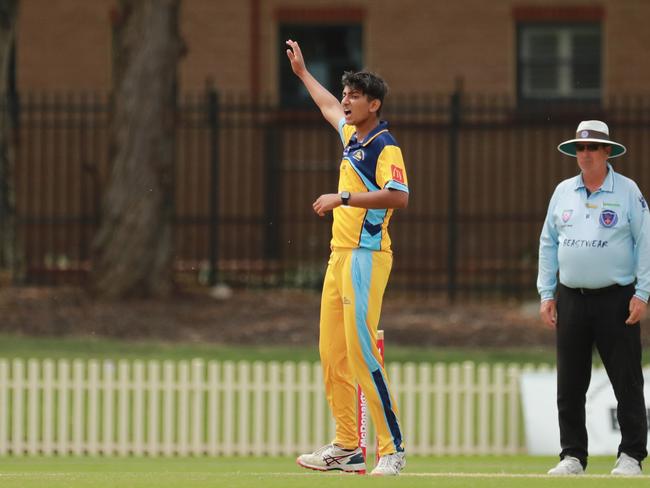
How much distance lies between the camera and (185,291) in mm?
19234

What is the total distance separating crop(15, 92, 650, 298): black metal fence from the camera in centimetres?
2169

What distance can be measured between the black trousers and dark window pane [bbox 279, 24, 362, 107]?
14.7 metres

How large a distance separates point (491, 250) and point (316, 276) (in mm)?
2955

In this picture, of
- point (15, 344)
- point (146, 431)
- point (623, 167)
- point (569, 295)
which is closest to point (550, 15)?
point (623, 167)

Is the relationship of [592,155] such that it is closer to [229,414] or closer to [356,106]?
[356,106]

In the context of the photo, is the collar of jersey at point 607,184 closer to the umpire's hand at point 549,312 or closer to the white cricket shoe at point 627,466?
the umpire's hand at point 549,312

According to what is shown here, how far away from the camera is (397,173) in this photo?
8070mm

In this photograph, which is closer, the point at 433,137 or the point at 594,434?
the point at 594,434

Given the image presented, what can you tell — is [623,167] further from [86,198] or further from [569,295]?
[569,295]

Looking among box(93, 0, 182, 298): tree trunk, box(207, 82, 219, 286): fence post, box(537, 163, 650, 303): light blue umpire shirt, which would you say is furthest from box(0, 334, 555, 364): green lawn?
box(537, 163, 650, 303): light blue umpire shirt

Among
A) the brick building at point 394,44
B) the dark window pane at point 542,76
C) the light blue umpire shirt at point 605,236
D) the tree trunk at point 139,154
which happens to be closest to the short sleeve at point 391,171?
the light blue umpire shirt at point 605,236

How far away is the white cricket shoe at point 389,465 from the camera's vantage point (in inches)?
321

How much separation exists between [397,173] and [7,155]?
1448 centimetres

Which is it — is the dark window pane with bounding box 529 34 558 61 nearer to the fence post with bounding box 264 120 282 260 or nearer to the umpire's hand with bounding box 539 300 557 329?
the fence post with bounding box 264 120 282 260
